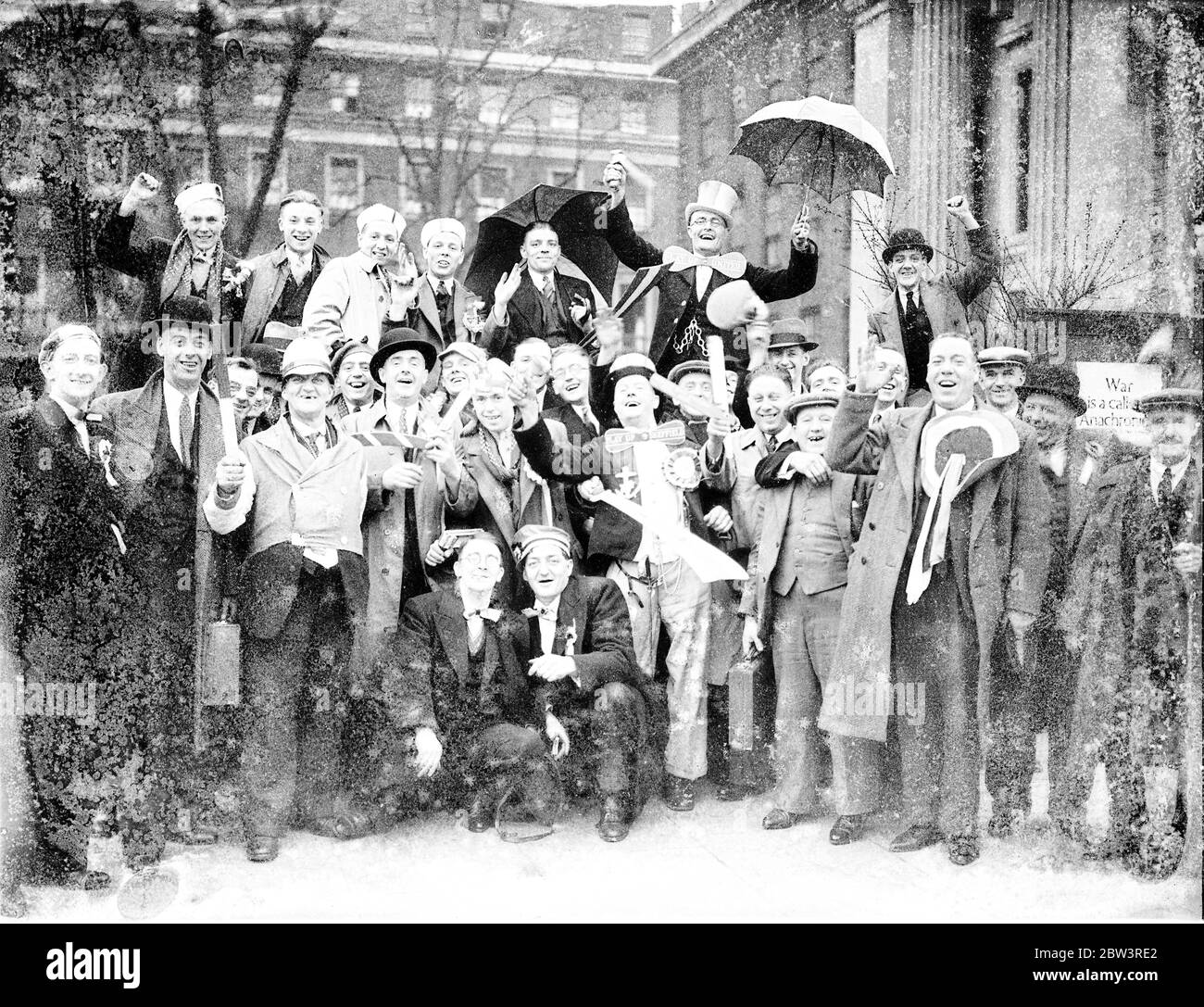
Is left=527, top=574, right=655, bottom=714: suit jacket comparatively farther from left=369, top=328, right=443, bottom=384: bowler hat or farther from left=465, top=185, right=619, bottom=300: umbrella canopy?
left=465, top=185, right=619, bottom=300: umbrella canopy

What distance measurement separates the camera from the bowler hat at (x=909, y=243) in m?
5.41

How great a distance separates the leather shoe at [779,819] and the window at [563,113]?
2.69 m

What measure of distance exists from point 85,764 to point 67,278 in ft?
5.82

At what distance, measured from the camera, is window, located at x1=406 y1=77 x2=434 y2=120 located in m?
5.23

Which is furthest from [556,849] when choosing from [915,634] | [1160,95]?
[1160,95]

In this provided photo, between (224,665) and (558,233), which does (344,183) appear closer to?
(558,233)

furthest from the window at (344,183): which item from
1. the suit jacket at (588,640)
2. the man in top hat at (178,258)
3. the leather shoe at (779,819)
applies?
the leather shoe at (779,819)

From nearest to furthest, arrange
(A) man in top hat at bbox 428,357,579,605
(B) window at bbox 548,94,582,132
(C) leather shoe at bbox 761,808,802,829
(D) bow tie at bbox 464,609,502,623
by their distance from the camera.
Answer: (D) bow tie at bbox 464,609,502,623
(A) man in top hat at bbox 428,357,579,605
(C) leather shoe at bbox 761,808,802,829
(B) window at bbox 548,94,582,132

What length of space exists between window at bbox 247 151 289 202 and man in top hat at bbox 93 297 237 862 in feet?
1.73

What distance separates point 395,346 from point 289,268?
0.55 metres

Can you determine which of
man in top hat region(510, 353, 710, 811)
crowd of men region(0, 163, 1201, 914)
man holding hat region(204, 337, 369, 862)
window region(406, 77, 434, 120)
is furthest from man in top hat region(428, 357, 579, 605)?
window region(406, 77, 434, 120)

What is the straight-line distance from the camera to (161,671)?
5016 millimetres

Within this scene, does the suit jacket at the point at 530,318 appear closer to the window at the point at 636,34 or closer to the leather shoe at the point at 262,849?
the window at the point at 636,34
